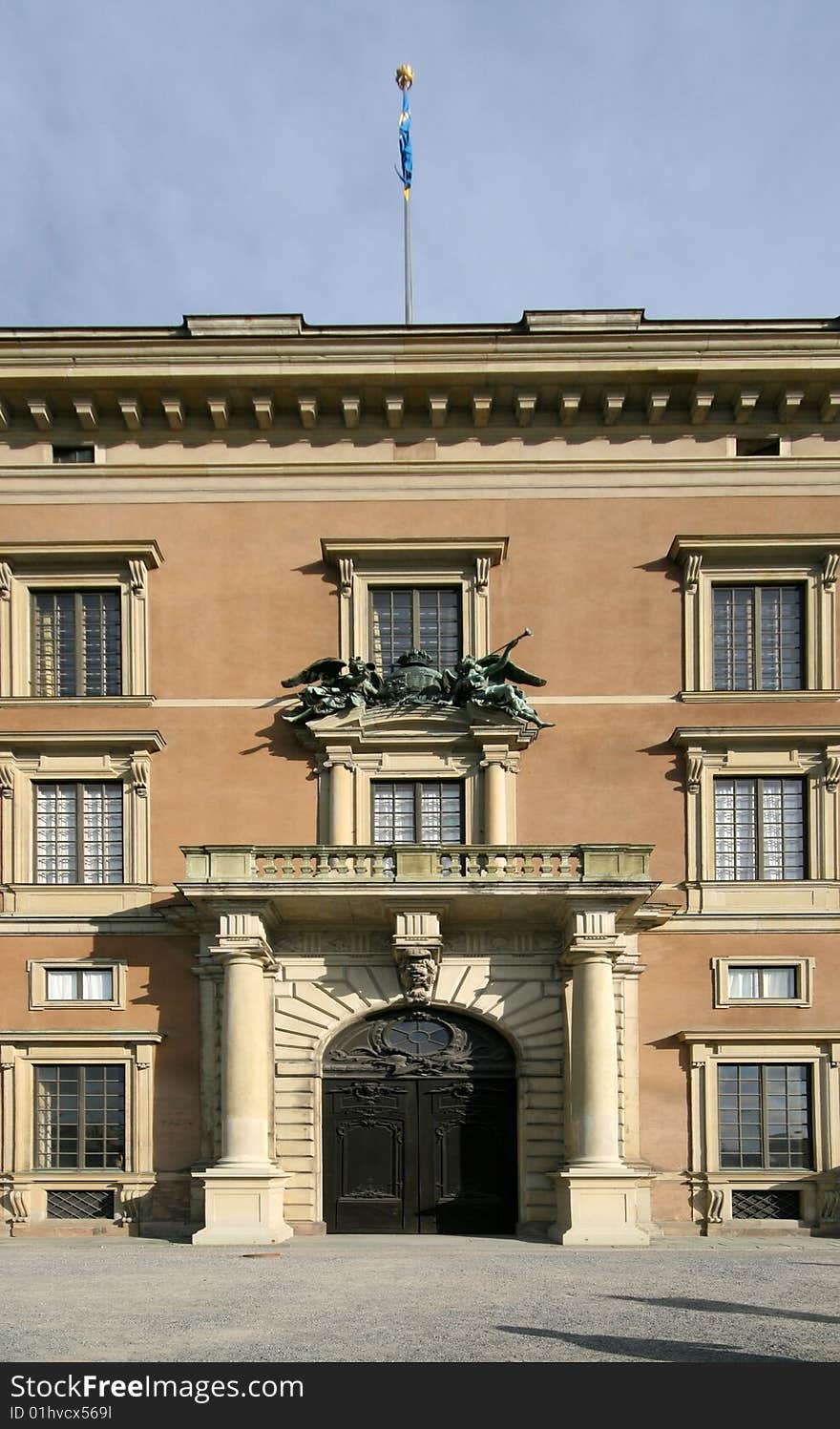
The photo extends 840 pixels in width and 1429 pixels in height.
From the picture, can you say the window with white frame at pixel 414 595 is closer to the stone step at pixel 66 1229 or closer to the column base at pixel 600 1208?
the column base at pixel 600 1208

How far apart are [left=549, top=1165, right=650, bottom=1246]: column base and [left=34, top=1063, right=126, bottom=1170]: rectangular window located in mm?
7437

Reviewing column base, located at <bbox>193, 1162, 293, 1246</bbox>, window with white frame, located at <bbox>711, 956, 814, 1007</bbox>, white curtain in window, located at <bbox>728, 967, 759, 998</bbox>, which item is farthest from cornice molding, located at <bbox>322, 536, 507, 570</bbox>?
column base, located at <bbox>193, 1162, 293, 1246</bbox>

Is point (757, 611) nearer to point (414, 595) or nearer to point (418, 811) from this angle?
point (414, 595)

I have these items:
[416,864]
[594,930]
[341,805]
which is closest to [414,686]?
[341,805]

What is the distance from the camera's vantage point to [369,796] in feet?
92.3

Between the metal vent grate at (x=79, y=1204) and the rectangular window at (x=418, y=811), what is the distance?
7468 millimetres

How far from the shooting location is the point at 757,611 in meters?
28.8

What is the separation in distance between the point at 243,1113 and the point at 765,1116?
28.5ft

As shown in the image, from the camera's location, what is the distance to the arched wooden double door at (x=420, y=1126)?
87.0ft

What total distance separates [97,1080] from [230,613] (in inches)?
329

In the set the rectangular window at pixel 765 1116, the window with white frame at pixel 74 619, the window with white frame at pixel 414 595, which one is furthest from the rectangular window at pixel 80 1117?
the rectangular window at pixel 765 1116

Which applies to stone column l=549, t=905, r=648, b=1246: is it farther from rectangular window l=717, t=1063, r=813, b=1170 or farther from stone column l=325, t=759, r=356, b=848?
stone column l=325, t=759, r=356, b=848

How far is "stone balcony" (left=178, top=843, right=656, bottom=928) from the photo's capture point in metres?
25.6
